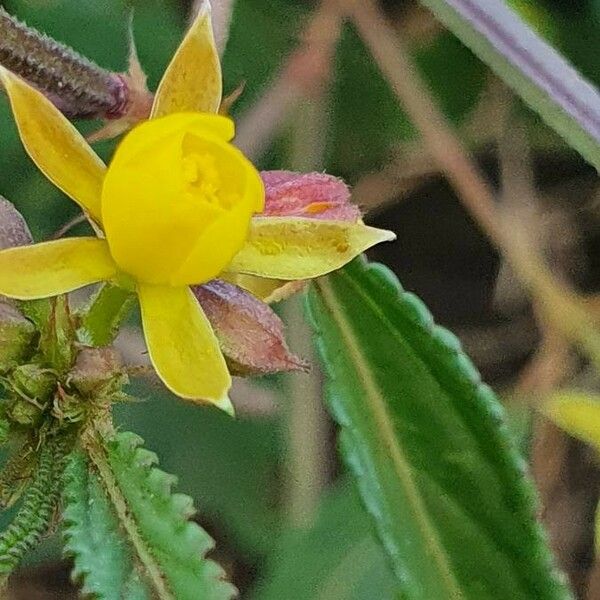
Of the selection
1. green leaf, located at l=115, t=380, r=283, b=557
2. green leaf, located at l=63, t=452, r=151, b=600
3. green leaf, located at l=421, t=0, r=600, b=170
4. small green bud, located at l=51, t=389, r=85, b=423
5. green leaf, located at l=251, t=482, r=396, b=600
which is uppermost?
green leaf, located at l=421, t=0, r=600, b=170

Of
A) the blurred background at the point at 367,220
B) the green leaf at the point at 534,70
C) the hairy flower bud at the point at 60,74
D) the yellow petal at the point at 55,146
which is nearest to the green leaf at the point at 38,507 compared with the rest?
the yellow petal at the point at 55,146

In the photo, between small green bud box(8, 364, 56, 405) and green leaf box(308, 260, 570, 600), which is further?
green leaf box(308, 260, 570, 600)

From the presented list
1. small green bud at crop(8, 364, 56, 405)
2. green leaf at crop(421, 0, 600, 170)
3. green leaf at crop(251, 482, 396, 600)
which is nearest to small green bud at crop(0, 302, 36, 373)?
small green bud at crop(8, 364, 56, 405)

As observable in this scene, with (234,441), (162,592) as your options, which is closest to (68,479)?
(162,592)

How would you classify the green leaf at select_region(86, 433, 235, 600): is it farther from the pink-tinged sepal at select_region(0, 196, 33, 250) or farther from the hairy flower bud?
the hairy flower bud

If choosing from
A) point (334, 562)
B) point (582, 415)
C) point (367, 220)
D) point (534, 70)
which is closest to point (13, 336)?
point (534, 70)

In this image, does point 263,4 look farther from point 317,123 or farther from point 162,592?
point 162,592

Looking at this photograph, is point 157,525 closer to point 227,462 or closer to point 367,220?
point 227,462
